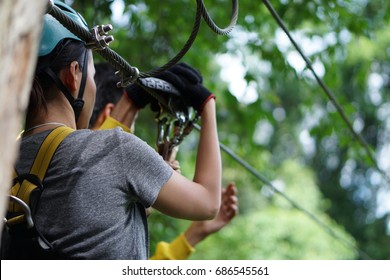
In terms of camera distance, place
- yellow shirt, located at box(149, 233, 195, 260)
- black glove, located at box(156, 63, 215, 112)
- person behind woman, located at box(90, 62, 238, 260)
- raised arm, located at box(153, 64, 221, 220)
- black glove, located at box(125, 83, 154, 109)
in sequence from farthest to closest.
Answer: yellow shirt, located at box(149, 233, 195, 260) → person behind woman, located at box(90, 62, 238, 260) → black glove, located at box(125, 83, 154, 109) → black glove, located at box(156, 63, 215, 112) → raised arm, located at box(153, 64, 221, 220)

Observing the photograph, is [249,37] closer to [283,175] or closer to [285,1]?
[285,1]

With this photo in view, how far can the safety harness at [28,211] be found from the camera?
1985 millimetres

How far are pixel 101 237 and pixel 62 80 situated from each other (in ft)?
1.62

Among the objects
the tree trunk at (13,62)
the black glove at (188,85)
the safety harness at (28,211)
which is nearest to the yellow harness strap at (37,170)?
the safety harness at (28,211)

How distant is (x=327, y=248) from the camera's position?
65.4 ft

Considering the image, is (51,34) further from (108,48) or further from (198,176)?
(198,176)

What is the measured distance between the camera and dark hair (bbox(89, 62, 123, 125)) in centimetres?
356

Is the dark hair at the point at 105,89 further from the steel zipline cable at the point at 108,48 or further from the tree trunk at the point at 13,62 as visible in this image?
the tree trunk at the point at 13,62

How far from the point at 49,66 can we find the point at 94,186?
16.1 inches

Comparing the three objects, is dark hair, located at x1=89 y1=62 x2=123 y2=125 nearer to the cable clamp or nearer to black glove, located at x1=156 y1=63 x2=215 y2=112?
black glove, located at x1=156 y1=63 x2=215 y2=112

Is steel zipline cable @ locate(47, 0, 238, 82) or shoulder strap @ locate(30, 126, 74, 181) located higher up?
steel zipline cable @ locate(47, 0, 238, 82)

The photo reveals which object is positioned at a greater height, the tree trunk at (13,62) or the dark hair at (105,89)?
the tree trunk at (13,62)

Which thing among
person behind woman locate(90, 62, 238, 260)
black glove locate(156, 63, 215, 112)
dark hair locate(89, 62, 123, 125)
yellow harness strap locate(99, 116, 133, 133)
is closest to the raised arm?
black glove locate(156, 63, 215, 112)
